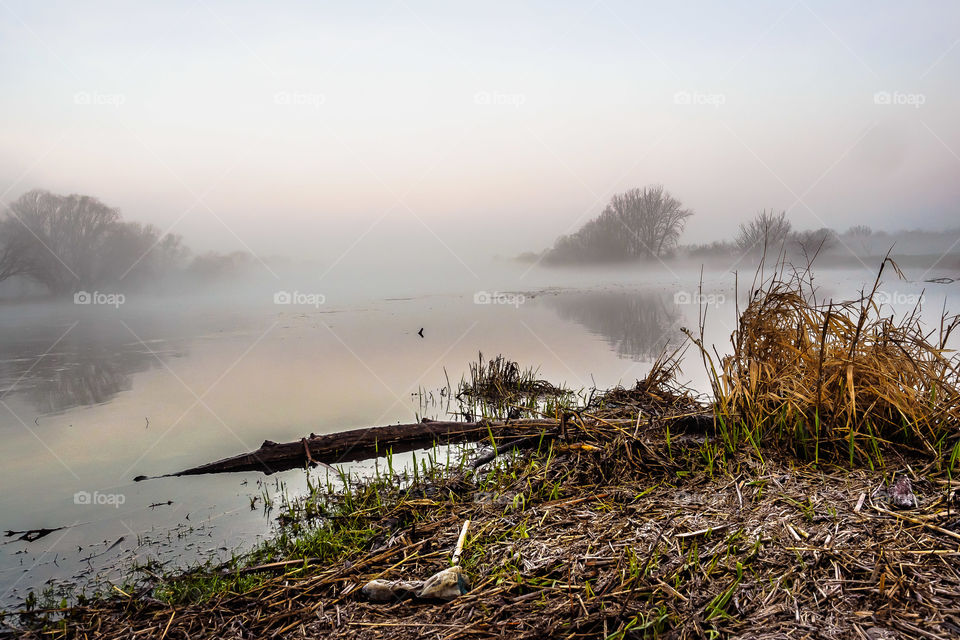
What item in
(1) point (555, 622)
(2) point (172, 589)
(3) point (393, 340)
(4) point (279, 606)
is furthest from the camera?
(3) point (393, 340)

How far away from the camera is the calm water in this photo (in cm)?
373

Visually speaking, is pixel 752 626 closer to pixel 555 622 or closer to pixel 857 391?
pixel 555 622

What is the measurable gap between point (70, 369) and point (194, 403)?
225 inches

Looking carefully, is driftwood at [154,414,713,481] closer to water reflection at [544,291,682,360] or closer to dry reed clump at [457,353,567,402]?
dry reed clump at [457,353,567,402]

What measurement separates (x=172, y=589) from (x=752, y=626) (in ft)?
9.46

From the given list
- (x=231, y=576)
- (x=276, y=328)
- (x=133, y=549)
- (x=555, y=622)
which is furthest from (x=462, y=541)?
(x=276, y=328)

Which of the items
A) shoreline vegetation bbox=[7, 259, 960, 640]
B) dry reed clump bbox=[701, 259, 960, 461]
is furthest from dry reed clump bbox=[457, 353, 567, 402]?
dry reed clump bbox=[701, 259, 960, 461]

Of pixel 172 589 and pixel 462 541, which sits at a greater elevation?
pixel 462 541

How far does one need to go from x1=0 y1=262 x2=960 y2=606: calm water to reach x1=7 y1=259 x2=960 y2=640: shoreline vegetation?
0.57 m

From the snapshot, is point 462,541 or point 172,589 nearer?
point 462,541

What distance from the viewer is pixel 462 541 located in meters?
2.54

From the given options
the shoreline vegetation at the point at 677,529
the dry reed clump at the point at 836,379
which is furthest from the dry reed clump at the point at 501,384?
the dry reed clump at the point at 836,379

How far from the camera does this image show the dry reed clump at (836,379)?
304 cm

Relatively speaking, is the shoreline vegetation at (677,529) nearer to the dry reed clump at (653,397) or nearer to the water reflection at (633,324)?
the dry reed clump at (653,397)
